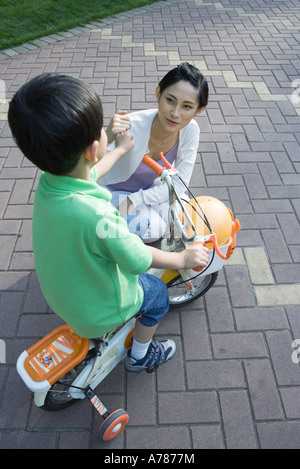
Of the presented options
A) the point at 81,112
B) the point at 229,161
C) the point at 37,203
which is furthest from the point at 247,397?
the point at 229,161

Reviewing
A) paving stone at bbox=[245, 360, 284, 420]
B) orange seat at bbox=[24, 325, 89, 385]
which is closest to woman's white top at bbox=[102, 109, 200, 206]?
orange seat at bbox=[24, 325, 89, 385]

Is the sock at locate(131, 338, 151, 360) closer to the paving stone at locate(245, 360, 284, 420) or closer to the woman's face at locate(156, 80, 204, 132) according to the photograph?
the paving stone at locate(245, 360, 284, 420)

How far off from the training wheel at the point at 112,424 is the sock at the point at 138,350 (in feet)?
0.92

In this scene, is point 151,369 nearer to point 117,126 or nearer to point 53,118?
point 117,126

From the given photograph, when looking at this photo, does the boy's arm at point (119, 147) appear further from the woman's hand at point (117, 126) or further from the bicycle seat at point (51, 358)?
the bicycle seat at point (51, 358)

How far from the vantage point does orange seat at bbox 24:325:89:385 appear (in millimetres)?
1542

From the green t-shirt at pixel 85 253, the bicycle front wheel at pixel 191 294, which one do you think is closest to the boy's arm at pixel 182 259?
the green t-shirt at pixel 85 253

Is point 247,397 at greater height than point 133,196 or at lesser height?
lesser

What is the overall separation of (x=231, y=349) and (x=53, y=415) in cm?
108

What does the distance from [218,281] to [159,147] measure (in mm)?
1023

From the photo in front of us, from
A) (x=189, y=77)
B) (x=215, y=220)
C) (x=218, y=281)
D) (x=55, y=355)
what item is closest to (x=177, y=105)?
(x=189, y=77)

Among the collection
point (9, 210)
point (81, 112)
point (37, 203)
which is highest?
point (81, 112)
